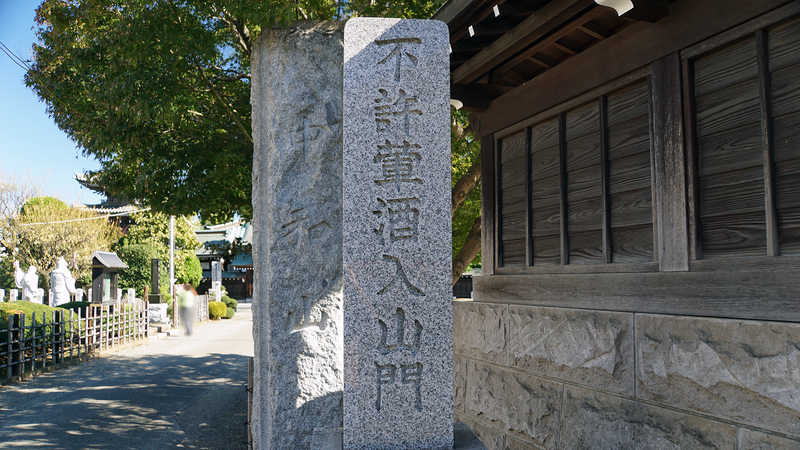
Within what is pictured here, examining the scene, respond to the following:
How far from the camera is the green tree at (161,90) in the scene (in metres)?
6.29

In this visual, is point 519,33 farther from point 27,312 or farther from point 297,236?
point 27,312

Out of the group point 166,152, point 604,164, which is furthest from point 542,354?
point 166,152

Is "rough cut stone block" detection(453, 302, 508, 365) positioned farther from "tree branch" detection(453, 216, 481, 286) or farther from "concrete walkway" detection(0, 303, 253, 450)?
"concrete walkway" detection(0, 303, 253, 450)

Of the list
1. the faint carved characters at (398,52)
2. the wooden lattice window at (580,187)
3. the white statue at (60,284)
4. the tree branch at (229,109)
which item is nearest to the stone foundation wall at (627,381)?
the wooden lattice window at (580,187)

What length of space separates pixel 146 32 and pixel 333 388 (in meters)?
4.45

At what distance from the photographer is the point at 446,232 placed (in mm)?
3207

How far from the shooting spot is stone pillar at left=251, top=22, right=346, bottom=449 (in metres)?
5.03

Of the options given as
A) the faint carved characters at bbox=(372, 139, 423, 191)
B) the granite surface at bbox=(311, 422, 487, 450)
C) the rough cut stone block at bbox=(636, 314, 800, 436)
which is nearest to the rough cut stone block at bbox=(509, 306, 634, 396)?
the rough cut stone block at bbox=(636, 314, 800, 436)

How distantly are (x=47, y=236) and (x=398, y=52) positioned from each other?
26838 millimetres

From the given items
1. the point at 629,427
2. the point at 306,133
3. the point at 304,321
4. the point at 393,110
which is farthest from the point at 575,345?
the point at 306,133

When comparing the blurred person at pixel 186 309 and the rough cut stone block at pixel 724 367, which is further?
the blurred person at pixel 186 309

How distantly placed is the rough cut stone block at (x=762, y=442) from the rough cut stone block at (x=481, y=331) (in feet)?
6.99

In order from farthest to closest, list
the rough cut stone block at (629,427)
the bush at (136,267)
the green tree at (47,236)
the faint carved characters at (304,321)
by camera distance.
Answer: the bush at (136,267) < the green tree at (47,236) < the faint carved characters at (304,321) < the rough cut stone block at (629,427)

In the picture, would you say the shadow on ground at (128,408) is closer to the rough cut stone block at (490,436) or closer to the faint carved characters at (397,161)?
the rough cut stone block at (490,436)
